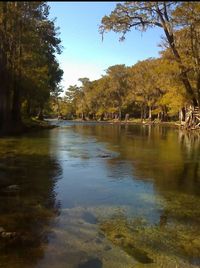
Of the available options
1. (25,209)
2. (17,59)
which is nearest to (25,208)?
(25,209)

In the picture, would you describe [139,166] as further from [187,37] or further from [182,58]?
[187,37]

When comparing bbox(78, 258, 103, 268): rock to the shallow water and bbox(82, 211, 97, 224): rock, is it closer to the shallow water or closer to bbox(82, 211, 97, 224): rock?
the shallow water

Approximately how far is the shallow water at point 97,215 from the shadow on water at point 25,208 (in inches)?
0.8

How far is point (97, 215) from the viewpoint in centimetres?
1127

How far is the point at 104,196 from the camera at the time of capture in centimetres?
1383

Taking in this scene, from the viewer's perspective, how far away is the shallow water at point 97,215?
8.27 m

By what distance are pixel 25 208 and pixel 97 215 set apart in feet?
7.10

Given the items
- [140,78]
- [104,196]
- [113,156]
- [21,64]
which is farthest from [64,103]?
[104,196]

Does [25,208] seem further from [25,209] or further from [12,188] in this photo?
[12,188]

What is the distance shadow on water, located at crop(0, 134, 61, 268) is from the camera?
27.0ft

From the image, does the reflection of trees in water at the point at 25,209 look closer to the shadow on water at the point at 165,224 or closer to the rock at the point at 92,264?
the rock at the point at 92,264

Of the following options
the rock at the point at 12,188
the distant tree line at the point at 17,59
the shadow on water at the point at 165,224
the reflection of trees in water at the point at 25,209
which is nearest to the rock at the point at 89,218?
the shadow on water at the point at 165,224

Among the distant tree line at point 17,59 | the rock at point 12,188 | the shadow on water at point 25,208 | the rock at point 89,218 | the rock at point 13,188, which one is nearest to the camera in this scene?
the shadow on water at point 25,208

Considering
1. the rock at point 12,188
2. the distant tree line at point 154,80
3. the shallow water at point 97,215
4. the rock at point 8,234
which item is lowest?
the shallow water at point 97,215
